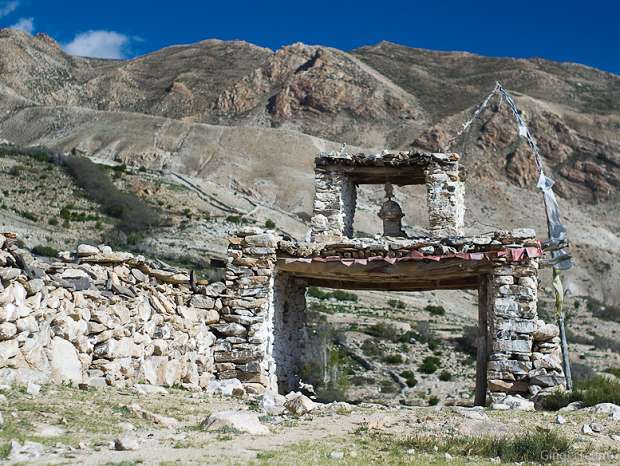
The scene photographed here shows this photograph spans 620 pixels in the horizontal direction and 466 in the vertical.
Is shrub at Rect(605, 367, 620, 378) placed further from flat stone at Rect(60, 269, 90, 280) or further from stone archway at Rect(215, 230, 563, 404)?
flat stone at Rect(60, 269, 90, 280)

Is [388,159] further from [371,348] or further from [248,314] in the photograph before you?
[371,348]

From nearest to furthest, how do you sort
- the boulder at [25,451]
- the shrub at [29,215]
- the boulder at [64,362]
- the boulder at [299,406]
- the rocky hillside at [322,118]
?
the boulder at [25,451]
the boulder at [64,362]
the boulder at [299,406]
the shrub at [29,215]
the rocky hillside at [322,118]

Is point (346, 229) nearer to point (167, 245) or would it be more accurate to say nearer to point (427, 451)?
point (427, 451)

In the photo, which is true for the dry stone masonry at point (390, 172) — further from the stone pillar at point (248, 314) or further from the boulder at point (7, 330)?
the boulder at point (7, 330)

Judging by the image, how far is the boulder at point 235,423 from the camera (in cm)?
647

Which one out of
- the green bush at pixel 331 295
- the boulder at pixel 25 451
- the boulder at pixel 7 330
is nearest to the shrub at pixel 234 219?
the green bush at pixel 331 295

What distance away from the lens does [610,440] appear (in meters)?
6.77

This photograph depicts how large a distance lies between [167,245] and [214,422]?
2817cm

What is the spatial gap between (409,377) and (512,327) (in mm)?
12430

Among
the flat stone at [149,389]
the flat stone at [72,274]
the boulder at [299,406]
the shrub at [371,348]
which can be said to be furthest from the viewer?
the shrub at [371,348]

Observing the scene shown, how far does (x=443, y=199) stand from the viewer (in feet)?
51.1

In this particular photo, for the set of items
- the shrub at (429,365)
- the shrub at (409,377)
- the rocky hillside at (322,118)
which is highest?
the rocky hillside at (322,118)

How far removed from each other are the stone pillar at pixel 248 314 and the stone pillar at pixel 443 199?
4.70m

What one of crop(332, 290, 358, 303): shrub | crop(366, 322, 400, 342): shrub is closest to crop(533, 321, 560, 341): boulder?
crop(366, 322, 400, 342): shrub
